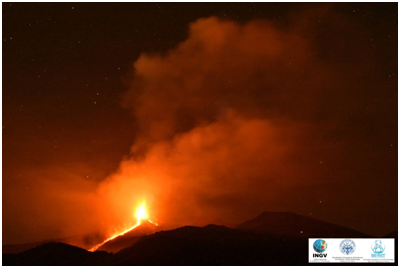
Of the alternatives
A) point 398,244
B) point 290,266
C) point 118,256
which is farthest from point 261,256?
point 398,244

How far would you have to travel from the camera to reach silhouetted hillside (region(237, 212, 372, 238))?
1773 inches

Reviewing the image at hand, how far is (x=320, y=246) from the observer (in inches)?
1011

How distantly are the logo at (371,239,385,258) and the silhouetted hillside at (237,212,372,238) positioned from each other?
17.0 meters

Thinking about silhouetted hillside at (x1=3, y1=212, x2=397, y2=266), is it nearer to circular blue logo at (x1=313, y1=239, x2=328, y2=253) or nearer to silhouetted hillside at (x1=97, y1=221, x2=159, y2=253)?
circular blue logo at (x1=313, y1=239, x2=328, y2=253)

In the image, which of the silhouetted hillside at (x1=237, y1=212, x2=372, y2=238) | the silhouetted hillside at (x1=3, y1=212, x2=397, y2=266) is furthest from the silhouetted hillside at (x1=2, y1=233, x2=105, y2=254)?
the silhouetted hillside at (x1=237, y1=212, x2=372, y2=238)

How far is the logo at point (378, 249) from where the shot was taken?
25.1m

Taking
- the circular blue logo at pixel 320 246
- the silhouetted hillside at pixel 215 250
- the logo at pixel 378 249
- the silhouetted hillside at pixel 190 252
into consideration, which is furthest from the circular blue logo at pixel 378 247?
the silhouetted hillside at pixel 215 250

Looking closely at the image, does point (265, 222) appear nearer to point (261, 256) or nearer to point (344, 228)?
point (344, 228)

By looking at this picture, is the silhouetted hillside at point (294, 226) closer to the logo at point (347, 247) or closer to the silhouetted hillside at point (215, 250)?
the silhouetted hillside at point (215, 250)

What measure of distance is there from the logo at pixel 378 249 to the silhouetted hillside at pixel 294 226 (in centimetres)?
1702

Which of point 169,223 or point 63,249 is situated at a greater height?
point 169,223

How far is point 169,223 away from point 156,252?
1963 centimetres

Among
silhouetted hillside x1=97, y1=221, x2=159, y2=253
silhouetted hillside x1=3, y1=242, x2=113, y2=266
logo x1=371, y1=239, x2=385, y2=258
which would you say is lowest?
silhouetted hillside x1=3, y1=242, x2=113, y2=266

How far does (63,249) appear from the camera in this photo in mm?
30938
